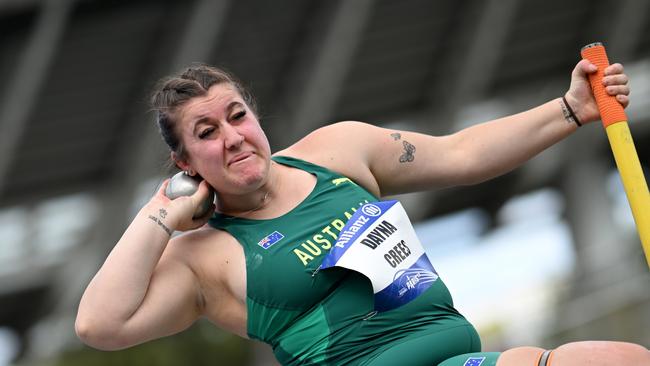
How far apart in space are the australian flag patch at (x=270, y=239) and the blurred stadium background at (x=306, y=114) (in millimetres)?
9667

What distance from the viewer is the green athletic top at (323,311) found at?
3.85 meters

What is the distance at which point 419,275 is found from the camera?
3930 mm

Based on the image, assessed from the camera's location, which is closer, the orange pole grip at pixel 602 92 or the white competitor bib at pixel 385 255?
the white competitor bib at pixel 385 255

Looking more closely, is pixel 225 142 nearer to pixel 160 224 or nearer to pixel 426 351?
pixel 160 224

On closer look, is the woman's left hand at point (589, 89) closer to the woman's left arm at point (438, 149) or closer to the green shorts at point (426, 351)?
the woman's left arm at point (438, 149)

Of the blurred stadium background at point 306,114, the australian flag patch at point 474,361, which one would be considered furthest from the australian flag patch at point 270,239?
the blurred stadium background at point 306,114

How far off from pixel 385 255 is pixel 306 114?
665 inches

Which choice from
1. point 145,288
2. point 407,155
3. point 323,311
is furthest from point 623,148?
point 145,288

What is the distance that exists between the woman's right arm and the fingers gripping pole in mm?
1328

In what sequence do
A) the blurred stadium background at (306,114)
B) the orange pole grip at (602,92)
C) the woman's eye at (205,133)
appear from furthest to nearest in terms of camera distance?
1. the blurred stadium background at (306,114)
2. the woman's eye at (205,133)
3. the orange pole grip at (602,92)

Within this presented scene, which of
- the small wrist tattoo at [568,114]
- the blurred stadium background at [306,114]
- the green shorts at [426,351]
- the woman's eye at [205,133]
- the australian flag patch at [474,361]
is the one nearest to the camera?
the australian flag patch at [474,361]

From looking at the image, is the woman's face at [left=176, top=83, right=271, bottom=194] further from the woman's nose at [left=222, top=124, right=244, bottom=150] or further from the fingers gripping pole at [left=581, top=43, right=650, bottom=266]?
the fingers gripping pole at [left=581, top=43, right=650, bottom=266]

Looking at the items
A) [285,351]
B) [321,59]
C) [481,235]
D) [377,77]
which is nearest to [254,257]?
[285,351]

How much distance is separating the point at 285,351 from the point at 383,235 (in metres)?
0.48
